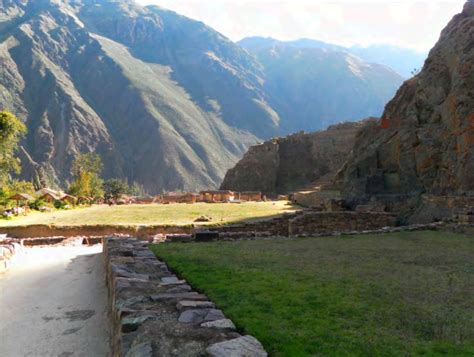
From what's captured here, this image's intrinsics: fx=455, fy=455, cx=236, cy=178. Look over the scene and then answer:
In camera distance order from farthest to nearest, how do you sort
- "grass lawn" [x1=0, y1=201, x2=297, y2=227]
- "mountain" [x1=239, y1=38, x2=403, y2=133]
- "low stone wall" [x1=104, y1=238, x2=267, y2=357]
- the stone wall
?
"mountain" [x1=239, y1=38, x2=403, y2=133] < "grass lawn" [x1=0, y1=201, x2=297, y2=227] < the stone wall < "low stone wall" [x1=104, y1=238, x2=267, y2=357]

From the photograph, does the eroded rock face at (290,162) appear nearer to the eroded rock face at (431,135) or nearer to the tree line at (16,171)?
the tree line at (16,171)

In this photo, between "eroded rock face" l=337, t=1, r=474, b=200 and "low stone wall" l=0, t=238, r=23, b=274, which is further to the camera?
"eroded rock face" l=337, t=1, r=474, b=200

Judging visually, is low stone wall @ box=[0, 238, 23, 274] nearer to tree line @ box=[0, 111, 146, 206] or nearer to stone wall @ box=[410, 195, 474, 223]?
stone wall @ box=[410, 195, 474, 223]

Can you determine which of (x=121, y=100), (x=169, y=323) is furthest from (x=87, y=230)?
(x=121, y=100)

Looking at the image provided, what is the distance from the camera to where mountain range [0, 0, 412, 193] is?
380 ft

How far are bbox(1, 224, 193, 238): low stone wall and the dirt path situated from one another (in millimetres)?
8969

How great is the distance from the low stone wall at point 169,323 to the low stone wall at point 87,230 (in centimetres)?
1580

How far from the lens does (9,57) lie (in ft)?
416

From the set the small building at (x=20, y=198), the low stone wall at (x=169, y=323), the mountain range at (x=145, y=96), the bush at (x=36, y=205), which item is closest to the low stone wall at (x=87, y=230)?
the low stone wall at (x=169, y=323)

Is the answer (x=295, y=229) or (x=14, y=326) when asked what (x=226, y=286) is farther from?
(x=295, y=229)

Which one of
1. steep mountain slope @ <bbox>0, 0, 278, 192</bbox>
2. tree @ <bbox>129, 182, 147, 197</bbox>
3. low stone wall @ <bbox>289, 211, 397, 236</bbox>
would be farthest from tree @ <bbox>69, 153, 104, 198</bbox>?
low stone wall @ <bbox>289, 211, 397, 236</bbox>

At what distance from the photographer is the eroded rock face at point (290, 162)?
6381 cm

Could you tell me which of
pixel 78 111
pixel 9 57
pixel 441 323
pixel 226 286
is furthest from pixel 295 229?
pixel 9 57

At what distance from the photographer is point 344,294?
6.40 meters
